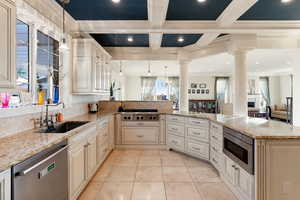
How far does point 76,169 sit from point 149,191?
102 cm

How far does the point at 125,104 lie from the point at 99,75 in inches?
52.0

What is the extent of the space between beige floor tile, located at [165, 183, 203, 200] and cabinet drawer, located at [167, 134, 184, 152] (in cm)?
143

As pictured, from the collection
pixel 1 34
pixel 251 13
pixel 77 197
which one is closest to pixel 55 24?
pixel 1 34

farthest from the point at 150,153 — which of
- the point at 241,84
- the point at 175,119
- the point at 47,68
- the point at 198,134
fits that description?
the point at 47,68

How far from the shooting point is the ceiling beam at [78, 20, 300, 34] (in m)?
3.56

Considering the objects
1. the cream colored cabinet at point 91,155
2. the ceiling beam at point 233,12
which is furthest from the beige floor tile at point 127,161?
the ceiling beam at point 233,12

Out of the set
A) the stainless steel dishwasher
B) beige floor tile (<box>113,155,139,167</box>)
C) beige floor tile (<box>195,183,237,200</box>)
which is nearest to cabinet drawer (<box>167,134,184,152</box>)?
beige floor tile (<box>113,155,139,167</box>)

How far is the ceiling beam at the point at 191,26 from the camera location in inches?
140

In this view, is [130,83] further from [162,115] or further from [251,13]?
[251,13]

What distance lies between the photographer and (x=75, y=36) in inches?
143

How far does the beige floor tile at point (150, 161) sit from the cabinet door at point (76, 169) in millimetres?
1383

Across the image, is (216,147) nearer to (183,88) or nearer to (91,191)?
(91,191)

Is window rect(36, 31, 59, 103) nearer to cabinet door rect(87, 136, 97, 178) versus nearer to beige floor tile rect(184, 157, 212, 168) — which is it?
cabinet door rect(87, 136, 97, 178)

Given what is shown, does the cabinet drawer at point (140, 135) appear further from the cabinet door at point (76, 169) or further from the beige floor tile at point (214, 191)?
the cabinet door at point (76, 169)
